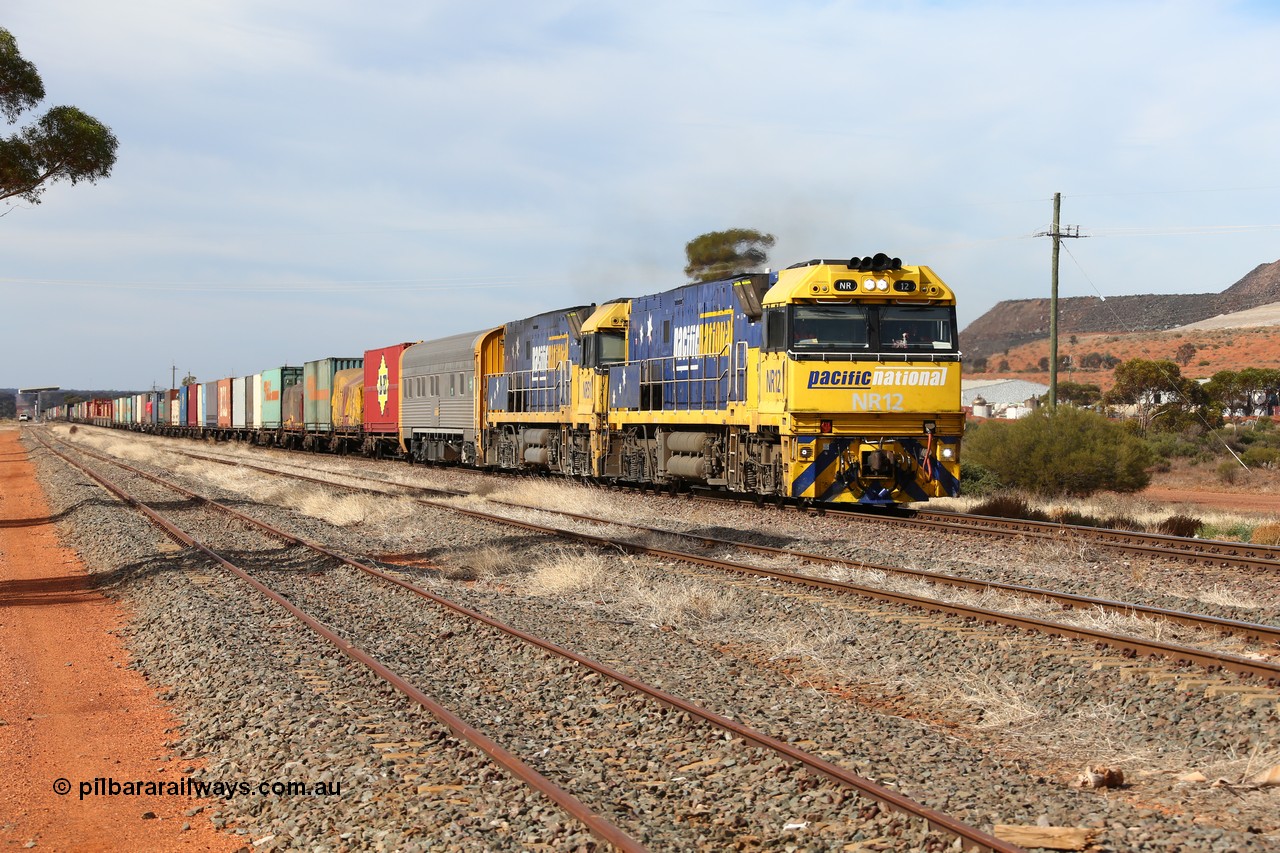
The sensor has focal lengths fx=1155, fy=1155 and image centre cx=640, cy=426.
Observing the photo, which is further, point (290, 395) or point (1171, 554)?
point (290, 395)

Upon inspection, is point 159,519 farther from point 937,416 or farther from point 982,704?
point 982,704

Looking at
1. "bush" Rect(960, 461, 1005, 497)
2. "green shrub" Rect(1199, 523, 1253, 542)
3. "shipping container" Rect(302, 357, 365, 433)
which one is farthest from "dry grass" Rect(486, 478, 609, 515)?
"shipping container" Rect(302, 357, 365, 433)

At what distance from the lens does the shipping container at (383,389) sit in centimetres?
3709

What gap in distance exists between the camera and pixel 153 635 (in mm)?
9930

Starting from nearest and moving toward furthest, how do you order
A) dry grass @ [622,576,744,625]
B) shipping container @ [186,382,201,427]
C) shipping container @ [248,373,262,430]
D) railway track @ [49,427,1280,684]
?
1. railway track @ [49,427,1280,684]
2. dry grass @ [622,576,744,625]
3. shipping container @ [248,373,262,430]
4. shipping container @ [186,382,201,427]

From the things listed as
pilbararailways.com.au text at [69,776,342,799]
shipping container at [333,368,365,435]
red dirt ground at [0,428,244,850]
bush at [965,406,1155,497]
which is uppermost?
shipping container at [333,368,365,435]

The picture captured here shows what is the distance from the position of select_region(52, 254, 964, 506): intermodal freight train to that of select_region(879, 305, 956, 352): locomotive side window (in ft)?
0.07

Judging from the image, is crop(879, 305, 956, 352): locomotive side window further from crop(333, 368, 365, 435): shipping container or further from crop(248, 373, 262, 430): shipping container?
crop(248, 373, 262, 430): shipping container

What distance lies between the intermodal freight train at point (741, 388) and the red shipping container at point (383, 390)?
5284 millimetres

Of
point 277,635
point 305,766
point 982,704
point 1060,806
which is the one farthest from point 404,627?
point 1060,806

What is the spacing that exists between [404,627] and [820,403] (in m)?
8.18

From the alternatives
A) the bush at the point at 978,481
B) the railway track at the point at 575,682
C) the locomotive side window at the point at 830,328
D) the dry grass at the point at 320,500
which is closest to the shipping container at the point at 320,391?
Answer: the dry grass at the point at 320,500

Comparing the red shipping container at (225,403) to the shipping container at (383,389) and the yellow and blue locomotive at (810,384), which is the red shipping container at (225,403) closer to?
the shipping container at (383,389)

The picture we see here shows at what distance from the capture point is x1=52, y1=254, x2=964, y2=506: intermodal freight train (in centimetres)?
1647
